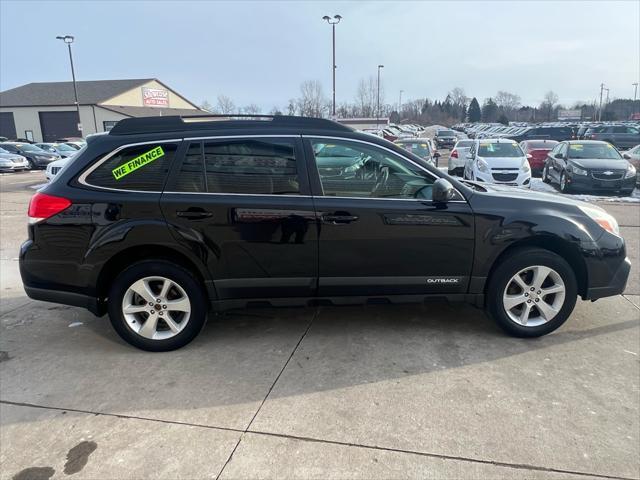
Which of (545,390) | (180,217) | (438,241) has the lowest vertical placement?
(545,390)

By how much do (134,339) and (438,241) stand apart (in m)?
2.59

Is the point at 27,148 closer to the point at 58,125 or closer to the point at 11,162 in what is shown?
the point at 11,162

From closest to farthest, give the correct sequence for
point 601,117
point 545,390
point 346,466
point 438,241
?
point 346,466 → point 545,390 → point 438,241 → point 601,117

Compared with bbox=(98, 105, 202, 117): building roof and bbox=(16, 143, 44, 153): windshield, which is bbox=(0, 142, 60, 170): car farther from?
bbox=(98, 105, 202, 117): building roof

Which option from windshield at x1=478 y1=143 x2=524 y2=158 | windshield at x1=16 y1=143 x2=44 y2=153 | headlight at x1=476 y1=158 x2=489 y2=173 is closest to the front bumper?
windshield at x1=478 y1=143 x2=524 y2=158

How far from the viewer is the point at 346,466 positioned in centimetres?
253

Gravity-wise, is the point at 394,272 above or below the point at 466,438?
above

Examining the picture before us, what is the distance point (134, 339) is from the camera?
3.82 m

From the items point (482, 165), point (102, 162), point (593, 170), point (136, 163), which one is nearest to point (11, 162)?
point (482, 165)

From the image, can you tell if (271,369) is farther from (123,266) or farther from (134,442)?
(123,266)

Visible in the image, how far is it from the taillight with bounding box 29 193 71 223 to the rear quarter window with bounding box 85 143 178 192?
252 millimetres

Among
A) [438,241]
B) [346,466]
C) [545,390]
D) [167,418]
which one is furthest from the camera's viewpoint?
[438,241]

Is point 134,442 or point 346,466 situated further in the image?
point 134,442

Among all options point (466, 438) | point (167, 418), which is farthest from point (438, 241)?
point (167, 418)
